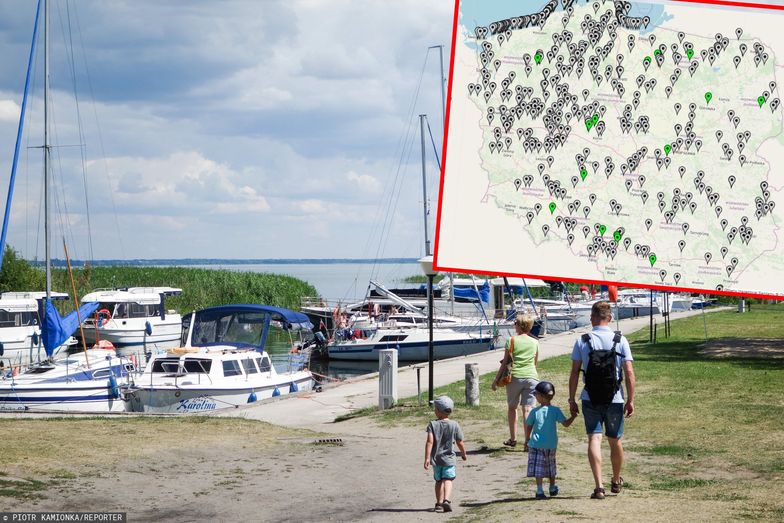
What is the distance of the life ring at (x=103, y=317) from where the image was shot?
58859 millimetres

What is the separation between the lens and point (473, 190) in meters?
7.47

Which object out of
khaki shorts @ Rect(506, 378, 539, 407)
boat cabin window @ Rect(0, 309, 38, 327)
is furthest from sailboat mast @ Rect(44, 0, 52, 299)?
khaki shorts @ Rect(506, 378, 539, 407)

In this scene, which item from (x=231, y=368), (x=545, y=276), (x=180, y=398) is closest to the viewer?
(x=545, y=276)

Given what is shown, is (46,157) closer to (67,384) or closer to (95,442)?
(67,384)

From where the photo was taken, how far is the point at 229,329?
30.8 meters

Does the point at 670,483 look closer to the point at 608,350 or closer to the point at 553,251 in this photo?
the point at 608,350

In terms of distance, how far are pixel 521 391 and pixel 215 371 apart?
1632cm

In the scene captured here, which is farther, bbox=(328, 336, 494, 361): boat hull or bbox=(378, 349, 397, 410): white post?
bbox=(328, 336, 494, 361): boat hull

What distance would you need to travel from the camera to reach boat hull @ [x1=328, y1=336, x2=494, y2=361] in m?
47.3

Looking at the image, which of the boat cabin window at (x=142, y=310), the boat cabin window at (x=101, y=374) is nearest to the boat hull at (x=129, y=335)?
the boat cabin window at (x=142, y=310)

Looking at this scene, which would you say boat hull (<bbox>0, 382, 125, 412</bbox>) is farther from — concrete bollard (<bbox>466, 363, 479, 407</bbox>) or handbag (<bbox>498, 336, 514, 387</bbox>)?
handbag (<bbox>498, 336, 514, 387</bbox>)

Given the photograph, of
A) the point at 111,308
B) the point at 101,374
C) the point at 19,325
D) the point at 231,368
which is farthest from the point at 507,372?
the point at 111,308

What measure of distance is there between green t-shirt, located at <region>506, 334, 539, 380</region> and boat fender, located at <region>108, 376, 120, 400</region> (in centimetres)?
1878

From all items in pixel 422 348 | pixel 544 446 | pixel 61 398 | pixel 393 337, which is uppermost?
pixel 544 446
